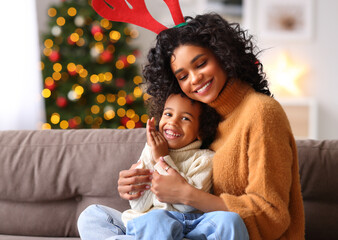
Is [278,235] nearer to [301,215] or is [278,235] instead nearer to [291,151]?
[301,215]

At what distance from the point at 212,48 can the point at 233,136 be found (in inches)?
12.7

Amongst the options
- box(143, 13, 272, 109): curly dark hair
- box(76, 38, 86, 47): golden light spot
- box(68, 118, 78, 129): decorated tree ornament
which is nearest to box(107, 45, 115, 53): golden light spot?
box(76, 38, 86, 47): golden light spot

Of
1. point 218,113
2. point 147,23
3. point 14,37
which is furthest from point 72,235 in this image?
point 14,37

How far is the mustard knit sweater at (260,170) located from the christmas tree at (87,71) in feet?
8.43

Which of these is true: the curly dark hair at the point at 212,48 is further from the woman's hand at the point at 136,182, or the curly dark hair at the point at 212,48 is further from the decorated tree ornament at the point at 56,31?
the decorated tree ornament at the point at 56,31

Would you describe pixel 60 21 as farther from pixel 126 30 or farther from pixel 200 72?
pixel 200 72

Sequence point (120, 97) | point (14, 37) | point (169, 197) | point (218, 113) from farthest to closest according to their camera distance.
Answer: point (120, 97)
point (14, 37)
point (218, 113)
point (169, 197)

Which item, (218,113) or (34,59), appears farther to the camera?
(34,59)

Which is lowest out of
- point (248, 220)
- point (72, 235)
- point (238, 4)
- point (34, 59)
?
point (72, 235)

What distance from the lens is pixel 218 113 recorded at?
4.67 feet

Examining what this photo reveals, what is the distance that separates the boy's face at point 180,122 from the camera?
4.64 ft

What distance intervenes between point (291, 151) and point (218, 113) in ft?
1.02

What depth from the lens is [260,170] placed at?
1177mm

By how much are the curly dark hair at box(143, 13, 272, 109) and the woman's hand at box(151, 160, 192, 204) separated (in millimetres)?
359
